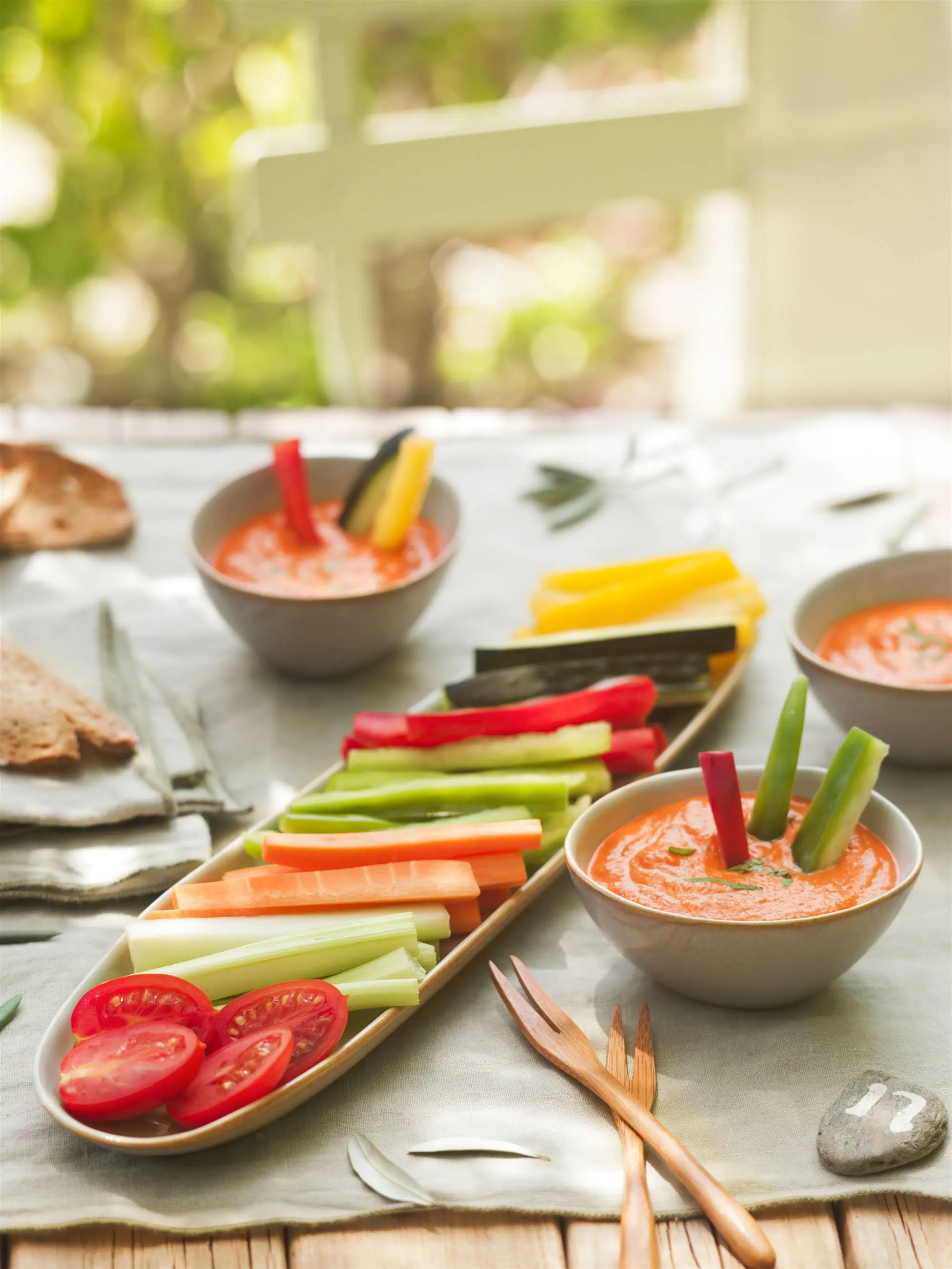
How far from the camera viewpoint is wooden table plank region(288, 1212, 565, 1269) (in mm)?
1263

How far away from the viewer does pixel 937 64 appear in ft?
12.2

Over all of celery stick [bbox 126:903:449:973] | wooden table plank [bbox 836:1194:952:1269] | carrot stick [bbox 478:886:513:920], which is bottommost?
wooden table plank [bbox 836:1194:952:1269]

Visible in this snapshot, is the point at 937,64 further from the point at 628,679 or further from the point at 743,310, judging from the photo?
the point at 628,679

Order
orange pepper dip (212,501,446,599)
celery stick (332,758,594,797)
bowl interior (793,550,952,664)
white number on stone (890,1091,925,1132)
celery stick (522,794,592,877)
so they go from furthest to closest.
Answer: orange pepper dip (212,501,446,599)
bowl interior (793,550,952,664)
celery stick (332,758,594,797)
celery stick (522,794,592,877)
white number on stone (890,1091,925,1132)

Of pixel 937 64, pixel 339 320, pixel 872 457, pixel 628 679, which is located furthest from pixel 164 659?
pixel 937 64

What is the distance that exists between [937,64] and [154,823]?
122 inches

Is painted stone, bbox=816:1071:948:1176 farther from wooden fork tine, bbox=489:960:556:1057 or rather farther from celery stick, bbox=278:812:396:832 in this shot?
celery stick, bbox=278:812:396:832

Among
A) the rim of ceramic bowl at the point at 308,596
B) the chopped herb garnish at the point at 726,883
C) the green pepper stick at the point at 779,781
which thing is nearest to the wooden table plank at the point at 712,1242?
the chopped herb garnish at the point at 726,883

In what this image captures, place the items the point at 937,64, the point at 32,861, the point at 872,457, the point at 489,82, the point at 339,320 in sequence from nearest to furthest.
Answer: the point at 32,861 → the point at 872,457 → the point at 937,64 → the point at 339,320 → the point at 489,82

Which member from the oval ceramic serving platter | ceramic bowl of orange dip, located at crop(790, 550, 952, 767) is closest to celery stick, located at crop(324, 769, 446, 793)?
the oval ceramic serving platter

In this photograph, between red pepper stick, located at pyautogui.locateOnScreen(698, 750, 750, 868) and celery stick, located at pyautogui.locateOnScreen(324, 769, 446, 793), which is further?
celery stick, located at pyautogui.locateOnScreen(324, 769, 446, 793)

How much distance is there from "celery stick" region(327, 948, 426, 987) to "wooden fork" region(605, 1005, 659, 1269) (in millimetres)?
228

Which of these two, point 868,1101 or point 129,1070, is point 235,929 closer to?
point 129,1070

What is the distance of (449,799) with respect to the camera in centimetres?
177
